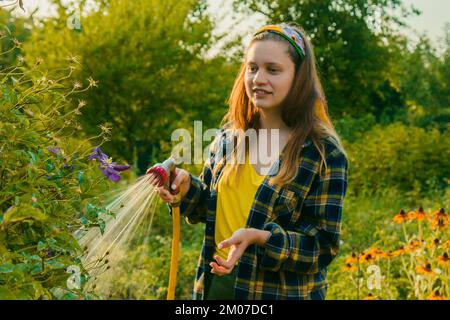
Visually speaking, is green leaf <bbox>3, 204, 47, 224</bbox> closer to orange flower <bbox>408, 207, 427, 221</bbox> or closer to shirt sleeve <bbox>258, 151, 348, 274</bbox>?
shirt sleeve <bbox>258, 151, 348, 274</bbox>

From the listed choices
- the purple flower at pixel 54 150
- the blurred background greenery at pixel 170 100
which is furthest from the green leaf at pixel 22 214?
the blurred background greenery at pixel 170 100

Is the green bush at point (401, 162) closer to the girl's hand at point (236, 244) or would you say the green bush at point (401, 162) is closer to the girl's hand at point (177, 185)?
the girl's hand at point (177, 185)

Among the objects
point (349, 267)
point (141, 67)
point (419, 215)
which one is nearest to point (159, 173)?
point (349, 267)

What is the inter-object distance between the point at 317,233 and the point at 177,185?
1.62ft

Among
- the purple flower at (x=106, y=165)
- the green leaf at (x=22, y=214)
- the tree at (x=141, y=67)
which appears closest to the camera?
the green leaf at (x=22, y=214)

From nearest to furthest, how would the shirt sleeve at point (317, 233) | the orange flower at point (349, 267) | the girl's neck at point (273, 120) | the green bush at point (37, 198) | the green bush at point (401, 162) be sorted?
the green bush at point (37, 198), the shirt sleeve at point (317, 233), the girl's neck at point (273, 120), the orange flower at point (349, 267), the green bush at point (401, 162)

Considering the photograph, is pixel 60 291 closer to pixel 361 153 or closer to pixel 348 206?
pixel 348 206

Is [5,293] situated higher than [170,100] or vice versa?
[170,100]

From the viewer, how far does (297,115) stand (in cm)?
255

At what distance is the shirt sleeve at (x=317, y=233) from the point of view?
233 cm

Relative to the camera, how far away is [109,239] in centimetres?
235

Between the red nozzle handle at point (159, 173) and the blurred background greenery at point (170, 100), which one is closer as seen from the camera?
the red nozzle handle at point (159, 173)

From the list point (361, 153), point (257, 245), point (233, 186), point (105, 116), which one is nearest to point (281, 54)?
point (233, 186)

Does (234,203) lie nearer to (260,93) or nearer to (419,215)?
(260,93)
